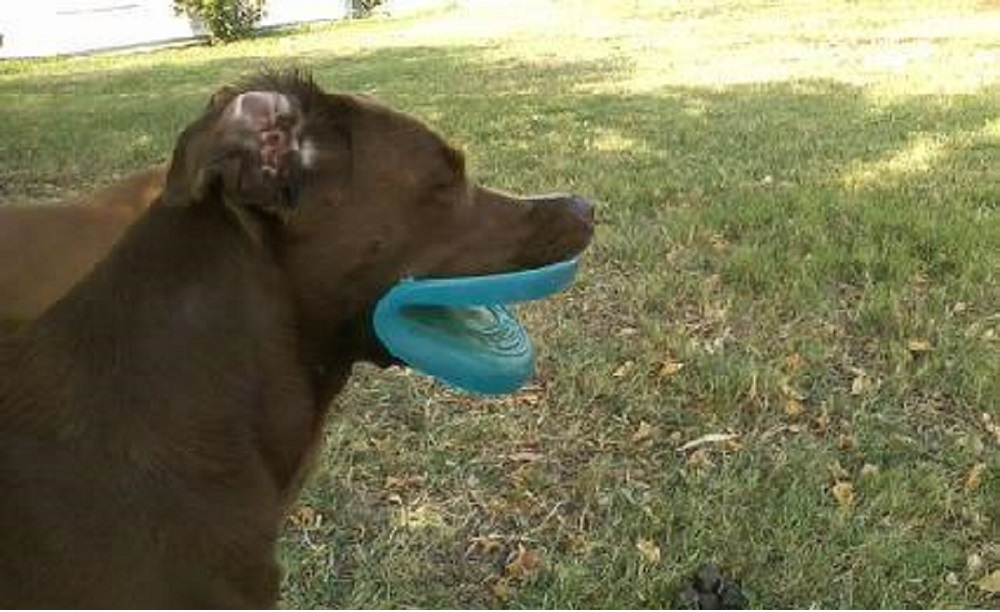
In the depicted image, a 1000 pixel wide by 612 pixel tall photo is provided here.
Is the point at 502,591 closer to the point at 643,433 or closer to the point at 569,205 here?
the point at 643,433

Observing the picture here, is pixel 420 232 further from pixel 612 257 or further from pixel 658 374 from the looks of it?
pixel 612 257

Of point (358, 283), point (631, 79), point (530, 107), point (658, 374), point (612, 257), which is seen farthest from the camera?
point (631, 79)

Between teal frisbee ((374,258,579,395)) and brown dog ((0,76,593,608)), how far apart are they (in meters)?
0.05

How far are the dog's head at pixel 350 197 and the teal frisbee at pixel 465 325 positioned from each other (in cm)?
4

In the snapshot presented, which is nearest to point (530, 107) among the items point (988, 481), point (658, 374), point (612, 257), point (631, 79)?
point (631, 79)

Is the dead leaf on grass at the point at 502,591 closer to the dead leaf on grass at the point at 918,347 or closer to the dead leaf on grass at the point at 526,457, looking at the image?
the dead leaf on grass at the point at 526,457

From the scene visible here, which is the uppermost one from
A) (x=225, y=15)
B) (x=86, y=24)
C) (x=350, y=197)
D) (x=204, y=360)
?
(x=350, y=197)

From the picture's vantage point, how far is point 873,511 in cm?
411

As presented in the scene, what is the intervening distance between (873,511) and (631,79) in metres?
9.40

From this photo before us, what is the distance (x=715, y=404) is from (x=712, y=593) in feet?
3.35

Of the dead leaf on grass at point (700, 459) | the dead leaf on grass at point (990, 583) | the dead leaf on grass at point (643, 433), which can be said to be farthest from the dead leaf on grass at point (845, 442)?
the dead leaf on grass at point (990, 583)

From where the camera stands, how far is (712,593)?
150 inches

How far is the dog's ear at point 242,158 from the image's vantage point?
101 inches

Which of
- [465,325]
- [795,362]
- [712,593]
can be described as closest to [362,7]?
[795,362]
